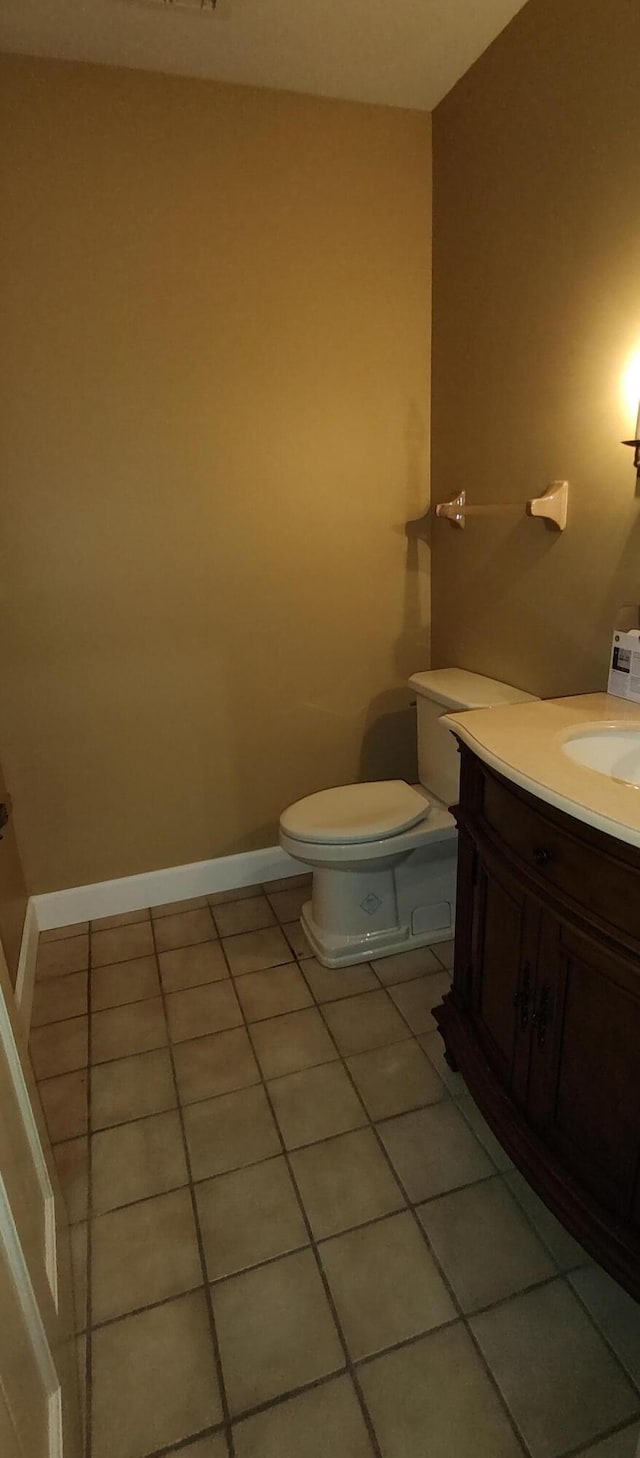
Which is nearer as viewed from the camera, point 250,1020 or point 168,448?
point 250,1020

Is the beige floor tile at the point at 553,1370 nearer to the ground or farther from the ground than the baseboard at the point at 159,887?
nearer to the ground

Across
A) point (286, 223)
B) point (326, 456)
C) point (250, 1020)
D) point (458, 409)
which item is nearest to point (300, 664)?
point (326, 456)

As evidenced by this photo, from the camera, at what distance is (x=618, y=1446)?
3.38ft

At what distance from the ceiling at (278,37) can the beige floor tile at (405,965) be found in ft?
8.13

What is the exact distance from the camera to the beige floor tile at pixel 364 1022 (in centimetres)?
181

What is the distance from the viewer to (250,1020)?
192 cm

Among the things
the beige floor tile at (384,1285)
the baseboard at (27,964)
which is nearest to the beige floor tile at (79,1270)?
the beige floor tile at (384,1285)

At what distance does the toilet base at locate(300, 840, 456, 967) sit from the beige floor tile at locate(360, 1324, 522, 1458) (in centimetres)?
102

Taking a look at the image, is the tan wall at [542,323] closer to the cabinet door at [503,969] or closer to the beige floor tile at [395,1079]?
the cabinet door at [503,969]

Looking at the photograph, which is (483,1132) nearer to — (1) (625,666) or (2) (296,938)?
(2) (296,938)

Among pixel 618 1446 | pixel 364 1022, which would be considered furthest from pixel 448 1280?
pixel 364 1022

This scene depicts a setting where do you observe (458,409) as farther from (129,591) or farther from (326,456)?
(129,591)

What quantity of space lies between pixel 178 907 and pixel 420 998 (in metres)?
0.96

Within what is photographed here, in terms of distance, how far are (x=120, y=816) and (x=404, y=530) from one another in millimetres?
1401
